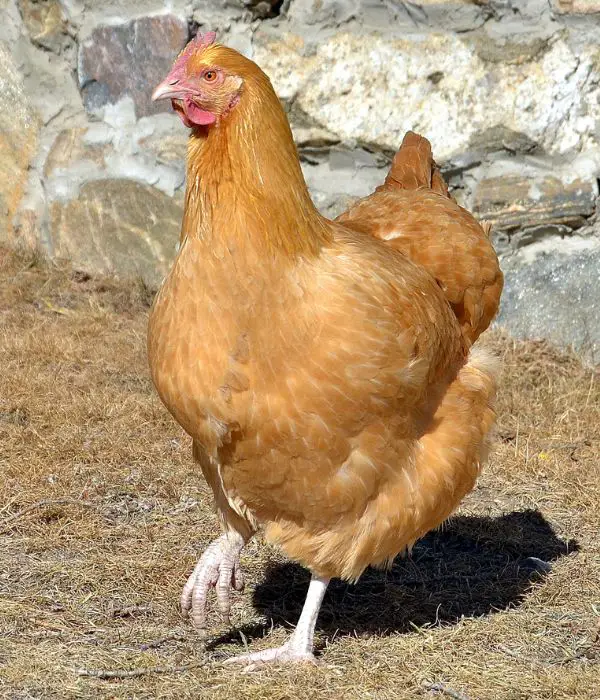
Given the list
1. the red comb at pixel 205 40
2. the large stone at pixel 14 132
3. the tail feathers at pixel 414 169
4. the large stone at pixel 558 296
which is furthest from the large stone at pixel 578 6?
the large stone at pixel 14 132

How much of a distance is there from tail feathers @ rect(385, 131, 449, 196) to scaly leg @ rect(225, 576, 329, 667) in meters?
1.85

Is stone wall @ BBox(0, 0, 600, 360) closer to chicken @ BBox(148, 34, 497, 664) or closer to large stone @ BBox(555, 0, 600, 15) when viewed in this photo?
large stone @ BBox(555, 0, 600, 15)

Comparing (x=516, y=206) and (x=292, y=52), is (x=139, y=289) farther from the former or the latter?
(x=516, y=206)

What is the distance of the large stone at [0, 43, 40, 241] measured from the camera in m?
6.41

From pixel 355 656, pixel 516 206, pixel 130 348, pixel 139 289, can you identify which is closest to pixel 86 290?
pixel 139 289

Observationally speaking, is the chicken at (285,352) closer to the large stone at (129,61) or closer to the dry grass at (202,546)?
the dry grass at (202,546)

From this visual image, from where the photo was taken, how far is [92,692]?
9.85 feet

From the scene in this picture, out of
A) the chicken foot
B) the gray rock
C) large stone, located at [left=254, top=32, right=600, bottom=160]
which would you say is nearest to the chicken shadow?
the chicken foot

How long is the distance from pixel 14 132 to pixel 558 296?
3.54 meters

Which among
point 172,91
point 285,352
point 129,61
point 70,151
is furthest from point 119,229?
point 285,352

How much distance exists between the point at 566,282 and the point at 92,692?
3.85m

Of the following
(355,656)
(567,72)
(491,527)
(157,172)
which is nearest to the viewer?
(355,656)

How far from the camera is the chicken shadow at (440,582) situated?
378cm

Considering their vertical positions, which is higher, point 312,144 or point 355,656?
point 312,144
